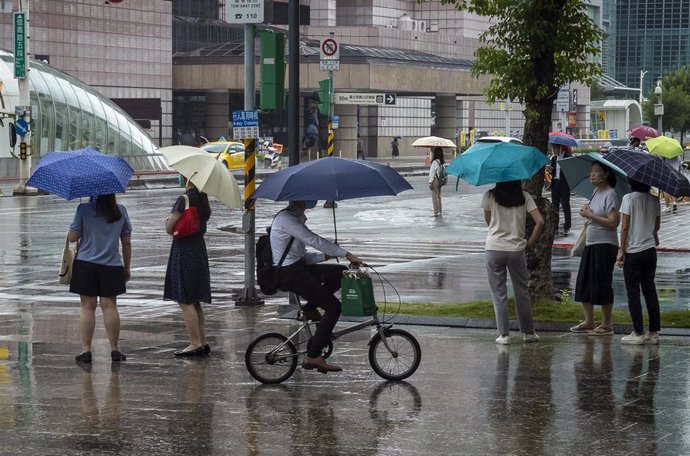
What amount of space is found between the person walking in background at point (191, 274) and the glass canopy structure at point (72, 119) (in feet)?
150

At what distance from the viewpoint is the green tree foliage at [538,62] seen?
623 inches

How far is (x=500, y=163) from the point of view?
13430mm

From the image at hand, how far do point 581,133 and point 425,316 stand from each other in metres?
112

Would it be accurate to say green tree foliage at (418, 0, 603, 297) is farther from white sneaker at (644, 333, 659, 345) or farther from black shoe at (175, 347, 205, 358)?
black shoe at (175, 347, 205, 358)

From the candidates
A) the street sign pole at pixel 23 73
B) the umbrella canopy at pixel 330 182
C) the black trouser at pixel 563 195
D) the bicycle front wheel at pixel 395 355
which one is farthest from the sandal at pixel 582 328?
the street sign pole at pixel 23 73

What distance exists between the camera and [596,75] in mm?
16906

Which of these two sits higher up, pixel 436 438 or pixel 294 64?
pixel 294 64

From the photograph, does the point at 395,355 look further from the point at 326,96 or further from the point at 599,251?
the point at 326,96

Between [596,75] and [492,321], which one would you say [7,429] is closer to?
[492,321]

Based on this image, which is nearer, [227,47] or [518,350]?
[518,350]

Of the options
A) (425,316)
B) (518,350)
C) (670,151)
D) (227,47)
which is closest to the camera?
(518,350)

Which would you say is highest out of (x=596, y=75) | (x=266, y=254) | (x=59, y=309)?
(x=596, y=75)

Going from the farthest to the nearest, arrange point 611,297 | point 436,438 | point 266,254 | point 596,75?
1. point 596,75
2. point 611,297
3. point 266,254
4. point 436,438

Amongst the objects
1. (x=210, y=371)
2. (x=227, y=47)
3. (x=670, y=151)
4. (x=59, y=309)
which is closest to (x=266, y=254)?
(x=210, y=371)
